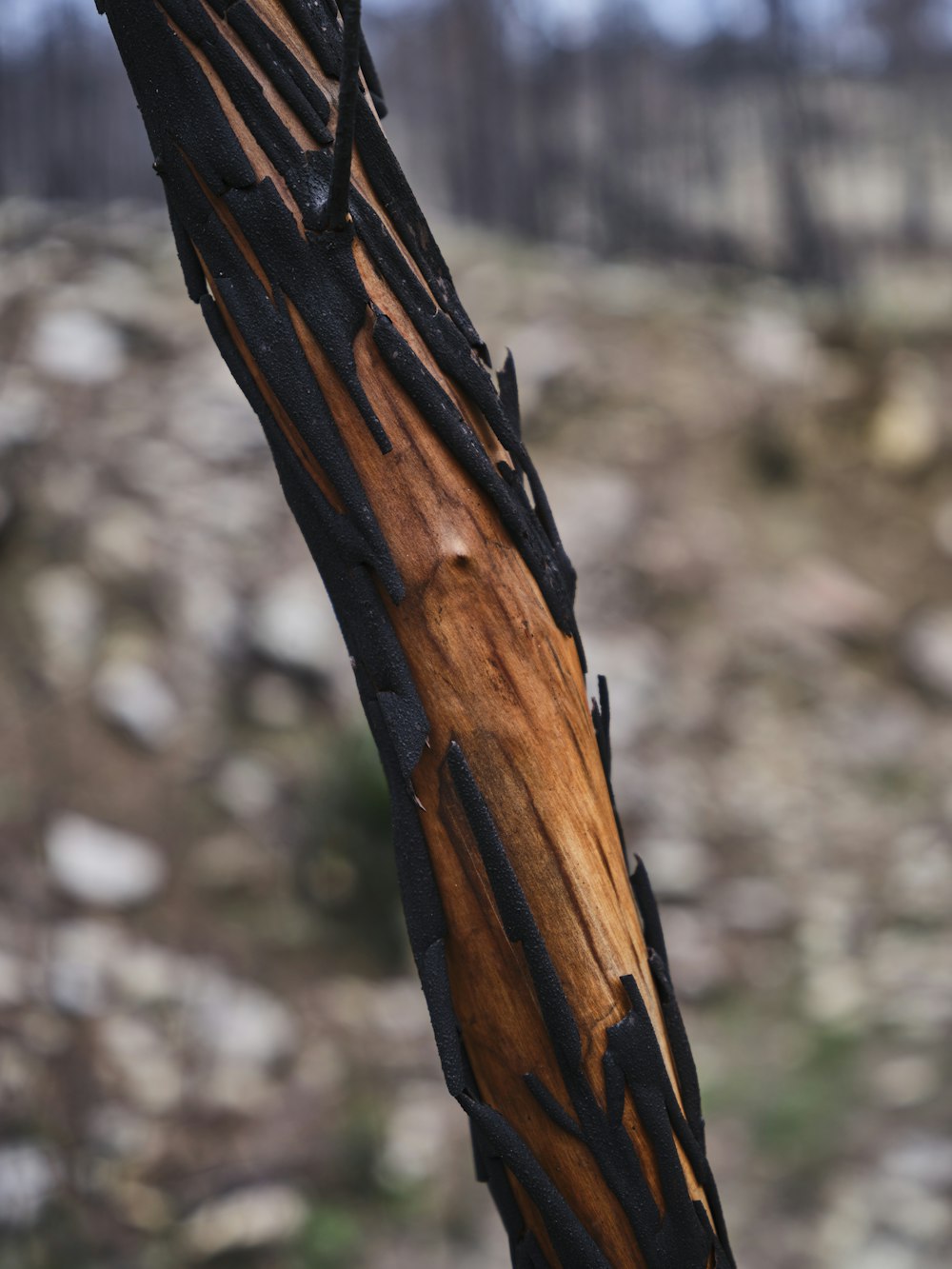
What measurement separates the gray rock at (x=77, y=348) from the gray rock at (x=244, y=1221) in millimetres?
2098

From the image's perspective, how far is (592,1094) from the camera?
0.51 m

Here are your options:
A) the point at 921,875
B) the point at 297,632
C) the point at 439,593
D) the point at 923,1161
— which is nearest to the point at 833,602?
the point at 921,875

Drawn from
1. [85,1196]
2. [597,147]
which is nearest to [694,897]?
[85,1196]

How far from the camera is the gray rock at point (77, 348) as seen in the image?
288cm

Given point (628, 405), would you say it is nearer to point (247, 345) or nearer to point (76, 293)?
point (76, 293)

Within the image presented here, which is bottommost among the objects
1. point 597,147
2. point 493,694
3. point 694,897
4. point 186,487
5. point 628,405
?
point 493,694

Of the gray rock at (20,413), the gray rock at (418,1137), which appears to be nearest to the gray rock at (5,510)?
the gray rock at (20,413)

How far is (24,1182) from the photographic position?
4.93 feet

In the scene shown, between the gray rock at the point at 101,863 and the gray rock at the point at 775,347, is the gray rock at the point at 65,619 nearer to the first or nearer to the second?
the gray rock at the point at 101,863

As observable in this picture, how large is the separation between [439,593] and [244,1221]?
4.45ft

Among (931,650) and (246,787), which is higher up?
(931,650)

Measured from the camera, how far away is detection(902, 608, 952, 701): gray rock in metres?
2.82

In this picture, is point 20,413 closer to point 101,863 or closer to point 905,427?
point 101,863

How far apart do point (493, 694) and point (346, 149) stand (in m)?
0.24
